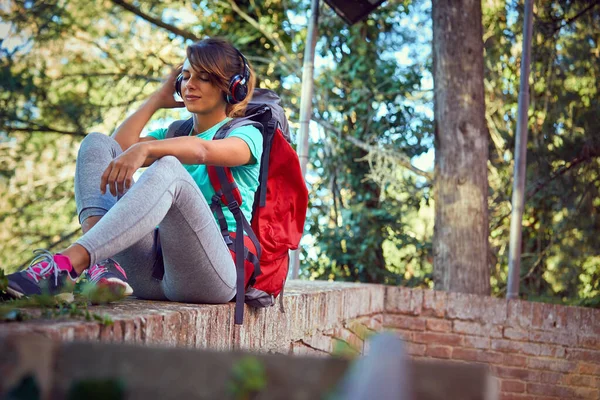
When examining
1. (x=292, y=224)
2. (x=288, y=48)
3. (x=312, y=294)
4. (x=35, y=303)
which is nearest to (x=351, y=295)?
(x=312, y=294)

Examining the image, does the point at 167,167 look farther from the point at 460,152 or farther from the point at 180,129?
the point at 460,152

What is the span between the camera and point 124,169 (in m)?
2.47

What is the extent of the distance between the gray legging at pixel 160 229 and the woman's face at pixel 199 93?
0.33 m

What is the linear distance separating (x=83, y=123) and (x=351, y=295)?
716 cm

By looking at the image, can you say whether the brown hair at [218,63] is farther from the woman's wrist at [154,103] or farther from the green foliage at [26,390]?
the green foliage at [26,390]

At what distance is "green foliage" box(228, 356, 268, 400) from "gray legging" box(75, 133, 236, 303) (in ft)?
4.68

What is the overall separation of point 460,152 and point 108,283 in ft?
17.3

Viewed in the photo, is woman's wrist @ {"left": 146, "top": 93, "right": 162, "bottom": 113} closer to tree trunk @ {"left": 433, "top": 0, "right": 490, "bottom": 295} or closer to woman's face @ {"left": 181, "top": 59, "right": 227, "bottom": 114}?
woman's face @ {"left": 181, "top": 59, "right": 227, "bottom": 114}

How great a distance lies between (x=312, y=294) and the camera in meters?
4.07

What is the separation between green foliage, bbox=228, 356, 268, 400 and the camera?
3.09 ft

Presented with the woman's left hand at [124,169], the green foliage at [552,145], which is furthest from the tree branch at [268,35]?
the woman's left hand at [124,169]

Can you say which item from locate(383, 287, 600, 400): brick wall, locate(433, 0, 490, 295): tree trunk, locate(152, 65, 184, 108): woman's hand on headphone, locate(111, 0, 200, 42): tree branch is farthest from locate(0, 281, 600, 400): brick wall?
locate(111, 0, 200, 42): tree branch

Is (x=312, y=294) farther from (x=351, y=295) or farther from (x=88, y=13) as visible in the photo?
(x=88, y=13)

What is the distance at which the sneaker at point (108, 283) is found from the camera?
2.29 meters
